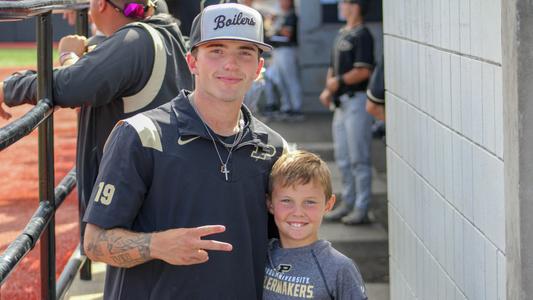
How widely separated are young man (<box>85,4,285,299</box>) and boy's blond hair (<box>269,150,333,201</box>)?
0.19ft

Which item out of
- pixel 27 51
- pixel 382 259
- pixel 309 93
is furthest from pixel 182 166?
pixel 27 51

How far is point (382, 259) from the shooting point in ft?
26.4

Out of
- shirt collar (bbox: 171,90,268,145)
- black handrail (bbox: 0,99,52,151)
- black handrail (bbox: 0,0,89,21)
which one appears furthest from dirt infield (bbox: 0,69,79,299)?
shirt collar (bbox: 171,90,268,145)

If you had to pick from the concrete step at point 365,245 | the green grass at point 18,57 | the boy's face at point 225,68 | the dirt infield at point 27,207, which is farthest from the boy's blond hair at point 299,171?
the green grass at point 18,57

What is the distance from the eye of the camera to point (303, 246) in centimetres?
346

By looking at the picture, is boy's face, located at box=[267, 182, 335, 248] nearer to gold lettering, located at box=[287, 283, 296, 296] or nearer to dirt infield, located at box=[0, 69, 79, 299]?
gold lettering, located at box=[287, 283, 296, 296]

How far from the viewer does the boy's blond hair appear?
11.1 feet

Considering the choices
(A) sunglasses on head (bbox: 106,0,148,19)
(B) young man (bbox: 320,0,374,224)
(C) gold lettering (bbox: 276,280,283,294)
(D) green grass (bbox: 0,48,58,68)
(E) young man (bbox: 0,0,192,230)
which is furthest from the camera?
(D) green grass (bbox: 0,48,58,68)

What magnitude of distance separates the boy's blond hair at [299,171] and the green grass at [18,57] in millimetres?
20458

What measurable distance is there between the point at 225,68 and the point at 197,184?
370 millimetres

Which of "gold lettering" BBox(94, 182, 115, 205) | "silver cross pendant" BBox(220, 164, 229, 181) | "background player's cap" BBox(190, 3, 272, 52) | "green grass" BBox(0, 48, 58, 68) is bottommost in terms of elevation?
"green grass" BBox(0, 48, 58, 68)

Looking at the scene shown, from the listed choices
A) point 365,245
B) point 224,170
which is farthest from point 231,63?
point 365,245

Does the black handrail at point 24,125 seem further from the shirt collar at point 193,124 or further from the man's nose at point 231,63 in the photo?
the man's nose at point 231,63

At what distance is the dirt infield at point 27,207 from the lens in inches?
243
